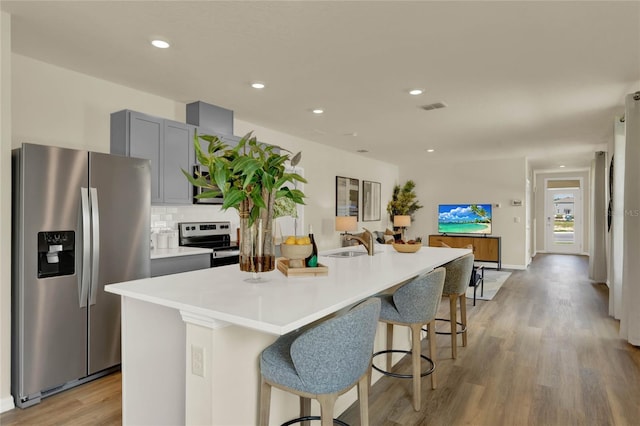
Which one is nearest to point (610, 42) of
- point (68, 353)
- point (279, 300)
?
point (279, 300)

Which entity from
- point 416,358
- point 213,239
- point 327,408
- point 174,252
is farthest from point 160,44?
point 416,358

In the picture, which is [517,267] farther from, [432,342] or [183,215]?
[183,215]

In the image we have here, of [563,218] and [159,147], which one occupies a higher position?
[159,147]

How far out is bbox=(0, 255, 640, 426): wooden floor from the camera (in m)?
2.41

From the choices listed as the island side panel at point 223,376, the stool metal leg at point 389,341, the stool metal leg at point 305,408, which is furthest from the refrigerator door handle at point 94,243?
the stool metal leg at point 389,341

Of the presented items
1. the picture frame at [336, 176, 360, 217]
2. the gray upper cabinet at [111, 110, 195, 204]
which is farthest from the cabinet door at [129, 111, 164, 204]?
the picture frame at [336, 176, 360, 217]

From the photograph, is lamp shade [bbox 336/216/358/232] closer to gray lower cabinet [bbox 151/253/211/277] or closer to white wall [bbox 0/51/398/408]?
white wall [bbox 0/51/398/408]

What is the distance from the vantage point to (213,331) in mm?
1469

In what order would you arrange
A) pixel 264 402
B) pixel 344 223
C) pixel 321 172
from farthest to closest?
pixel 321 172, pixel 344 223, pixel 264 402

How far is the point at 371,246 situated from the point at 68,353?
2372 millimetres

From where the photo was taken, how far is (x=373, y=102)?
4359 mm

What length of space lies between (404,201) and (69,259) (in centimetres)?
794

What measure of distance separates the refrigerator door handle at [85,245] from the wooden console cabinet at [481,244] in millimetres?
7107

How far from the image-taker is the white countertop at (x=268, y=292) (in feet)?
4.48
